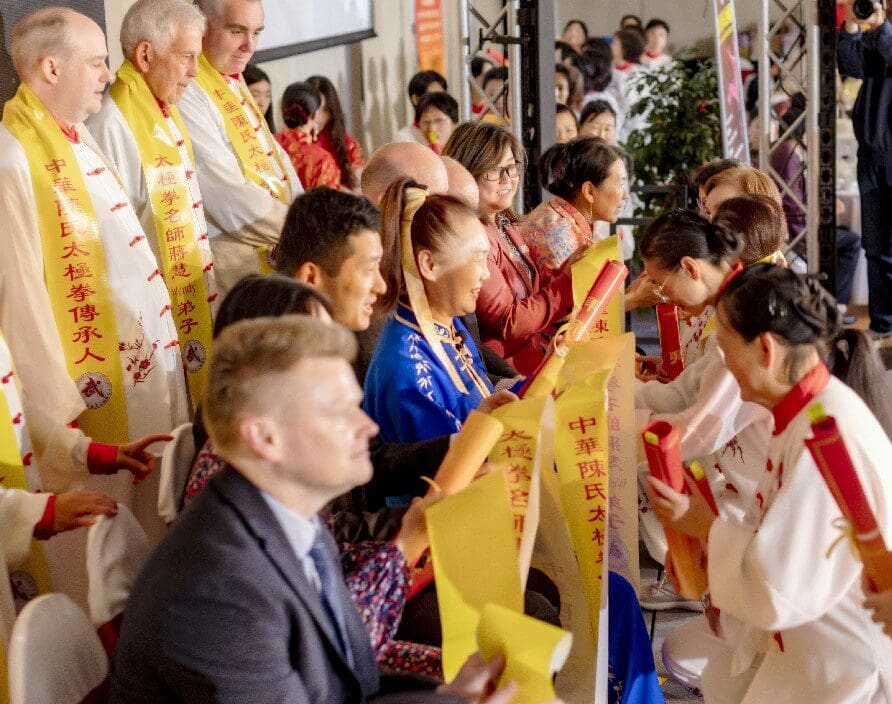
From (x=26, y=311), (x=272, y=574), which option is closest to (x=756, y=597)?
(x=272, y=574)

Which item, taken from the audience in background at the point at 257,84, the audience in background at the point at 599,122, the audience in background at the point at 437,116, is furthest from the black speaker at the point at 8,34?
the audience in background at the point at 599,122

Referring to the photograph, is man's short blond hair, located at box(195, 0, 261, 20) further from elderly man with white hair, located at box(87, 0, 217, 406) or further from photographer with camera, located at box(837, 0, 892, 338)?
photographer with camera, located at box(837, 0, 892, 338)

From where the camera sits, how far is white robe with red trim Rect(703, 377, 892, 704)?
1.83m

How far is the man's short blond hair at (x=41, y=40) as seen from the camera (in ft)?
9.08

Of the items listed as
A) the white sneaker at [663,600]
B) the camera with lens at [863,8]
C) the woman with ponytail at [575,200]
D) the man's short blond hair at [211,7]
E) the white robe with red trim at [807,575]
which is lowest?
the white sneaker at [663,600]

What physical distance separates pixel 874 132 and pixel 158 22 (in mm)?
4449

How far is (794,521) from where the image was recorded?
72.4 inches

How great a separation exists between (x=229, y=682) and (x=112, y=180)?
6.13ft

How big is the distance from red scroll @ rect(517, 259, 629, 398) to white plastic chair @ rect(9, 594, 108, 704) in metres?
0.95

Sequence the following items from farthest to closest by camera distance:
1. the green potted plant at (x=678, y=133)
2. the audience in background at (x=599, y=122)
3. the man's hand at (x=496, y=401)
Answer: the green potted plant at (x=678, y=133)
the audience in background at (x=599, y=122)
the man's hand at (x=496, y=401)

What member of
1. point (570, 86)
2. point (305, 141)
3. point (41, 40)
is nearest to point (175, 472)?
point (41, 40)

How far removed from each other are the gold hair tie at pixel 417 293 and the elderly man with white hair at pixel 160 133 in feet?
3.41

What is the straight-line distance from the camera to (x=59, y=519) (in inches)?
77.2

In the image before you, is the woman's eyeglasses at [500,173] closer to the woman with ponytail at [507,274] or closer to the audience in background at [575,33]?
the woman with ponytail at [507,274]
